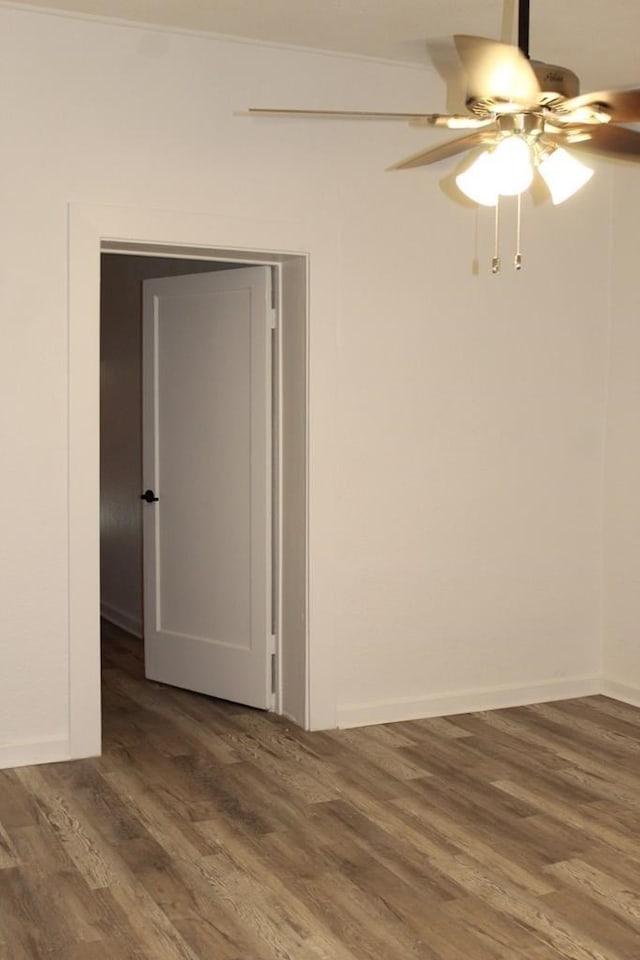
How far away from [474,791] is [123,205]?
2.59 meters

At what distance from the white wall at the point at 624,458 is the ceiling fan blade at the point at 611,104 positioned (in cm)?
257

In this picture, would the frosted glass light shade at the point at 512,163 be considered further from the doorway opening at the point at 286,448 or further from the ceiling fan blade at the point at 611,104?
the doorway opening at the point at 286,448

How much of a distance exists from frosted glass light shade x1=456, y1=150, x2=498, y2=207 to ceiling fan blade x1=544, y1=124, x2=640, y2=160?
8.5 inches

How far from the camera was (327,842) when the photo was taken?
3.54 meters

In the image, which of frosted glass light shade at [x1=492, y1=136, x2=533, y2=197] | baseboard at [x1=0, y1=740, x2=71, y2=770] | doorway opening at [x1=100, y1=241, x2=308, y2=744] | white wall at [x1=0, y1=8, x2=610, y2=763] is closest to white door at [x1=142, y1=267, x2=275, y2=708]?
doorway opening at [x1=100, y1=241, x2=308, y2=744]

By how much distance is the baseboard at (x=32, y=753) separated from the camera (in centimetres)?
421

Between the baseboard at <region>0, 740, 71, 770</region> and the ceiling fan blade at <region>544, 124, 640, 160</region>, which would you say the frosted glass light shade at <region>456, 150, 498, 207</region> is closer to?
the ceiling fan blade at <region>544, 124, 640, 160</region>

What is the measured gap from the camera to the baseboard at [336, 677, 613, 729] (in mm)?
4828

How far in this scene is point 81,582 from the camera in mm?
4301

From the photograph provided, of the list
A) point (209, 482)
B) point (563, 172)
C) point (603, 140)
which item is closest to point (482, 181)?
point (563, 172)

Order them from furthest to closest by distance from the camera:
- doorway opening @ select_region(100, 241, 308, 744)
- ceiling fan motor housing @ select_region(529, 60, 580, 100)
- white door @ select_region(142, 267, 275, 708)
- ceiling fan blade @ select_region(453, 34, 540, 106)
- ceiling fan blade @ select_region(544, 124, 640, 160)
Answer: white door @ select_region(142, 267, 275, 708) → doorway opening @ select_region(100, 241, 308, 744) → ceiling fan blade @ select_region(544, 124, 640, 160) → ceiling fan motor housing @ select_region(529, 60, 580, 100) → ceiling fan blade @ select_region(453, 34, 540, 106)

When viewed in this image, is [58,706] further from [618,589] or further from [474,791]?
[618,589]

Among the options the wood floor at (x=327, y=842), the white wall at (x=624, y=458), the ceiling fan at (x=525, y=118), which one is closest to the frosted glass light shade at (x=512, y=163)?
the ceiling fan at (x=525, y=118)

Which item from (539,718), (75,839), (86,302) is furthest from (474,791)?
(86,302)
